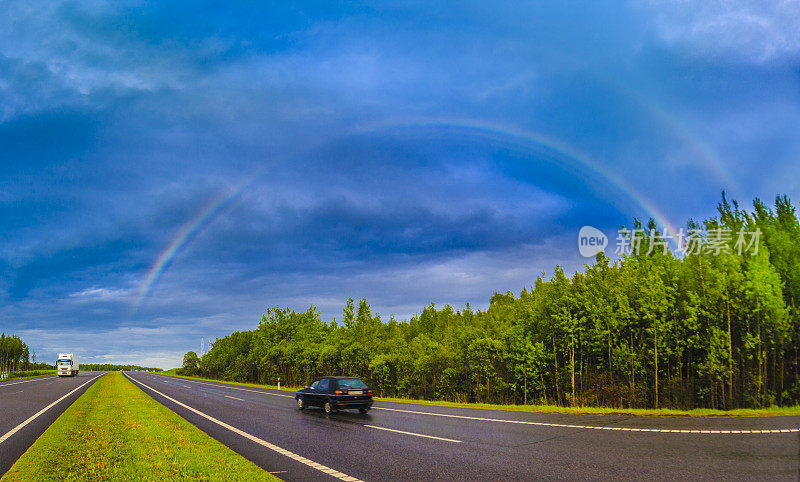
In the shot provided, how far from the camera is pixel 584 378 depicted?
2494 cm

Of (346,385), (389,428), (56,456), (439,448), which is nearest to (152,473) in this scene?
(56,456)

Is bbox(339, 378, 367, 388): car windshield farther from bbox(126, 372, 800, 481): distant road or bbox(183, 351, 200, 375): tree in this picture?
bbox(183, 351, 200, 375): tree

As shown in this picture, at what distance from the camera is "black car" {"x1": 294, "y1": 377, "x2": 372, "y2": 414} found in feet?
61.5

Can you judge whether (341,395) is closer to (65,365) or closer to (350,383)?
(350,383)

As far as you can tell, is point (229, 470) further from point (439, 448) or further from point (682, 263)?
point (682, 263)

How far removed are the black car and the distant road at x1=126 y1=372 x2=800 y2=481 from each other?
2643 mm

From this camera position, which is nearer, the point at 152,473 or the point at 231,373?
the point at 152,473

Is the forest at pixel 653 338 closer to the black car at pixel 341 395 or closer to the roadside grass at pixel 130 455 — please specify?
the black car at pixel 341 395

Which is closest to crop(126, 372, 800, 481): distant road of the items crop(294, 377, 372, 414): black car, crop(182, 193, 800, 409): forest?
crop(294, 377, 372, 414): black car

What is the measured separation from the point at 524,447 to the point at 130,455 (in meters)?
8.47

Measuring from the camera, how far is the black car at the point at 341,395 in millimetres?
18750

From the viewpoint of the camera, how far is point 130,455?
9961 millimetres

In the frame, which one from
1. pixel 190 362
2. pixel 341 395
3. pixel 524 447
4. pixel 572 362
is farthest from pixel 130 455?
pixel 190 362

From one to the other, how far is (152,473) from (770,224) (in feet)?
120
